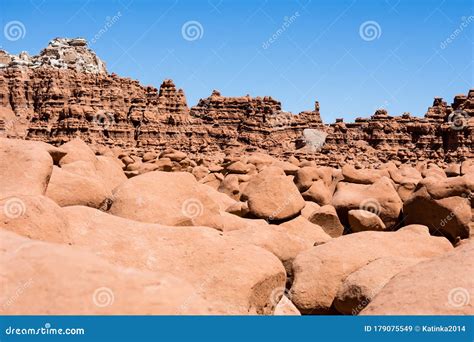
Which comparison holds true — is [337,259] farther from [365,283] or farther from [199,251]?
[199,251]

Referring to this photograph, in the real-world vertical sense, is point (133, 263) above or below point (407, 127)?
below

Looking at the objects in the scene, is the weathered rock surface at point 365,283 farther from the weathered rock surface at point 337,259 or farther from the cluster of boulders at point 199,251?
the weathered rock surface at point 337,259

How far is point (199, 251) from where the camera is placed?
5578 millimetres

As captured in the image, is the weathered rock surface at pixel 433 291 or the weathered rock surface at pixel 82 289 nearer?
the weathered rock surface at pixel 82 289

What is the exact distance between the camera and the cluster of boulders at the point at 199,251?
135 inches

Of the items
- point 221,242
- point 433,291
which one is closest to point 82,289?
point 221,242

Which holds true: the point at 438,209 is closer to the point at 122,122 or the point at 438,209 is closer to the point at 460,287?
the point at 460,287

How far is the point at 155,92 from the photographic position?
78.7 meters

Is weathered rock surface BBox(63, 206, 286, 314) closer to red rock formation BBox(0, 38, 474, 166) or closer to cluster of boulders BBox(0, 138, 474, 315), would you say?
cluster of boulders BBox(0, 138, 474, 315)

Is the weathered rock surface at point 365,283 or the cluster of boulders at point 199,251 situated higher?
the cluster of boulders at point 199,251

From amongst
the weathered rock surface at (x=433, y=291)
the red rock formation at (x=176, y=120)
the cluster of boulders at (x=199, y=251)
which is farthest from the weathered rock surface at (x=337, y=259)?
the red rock formation at (x=176, y=120)

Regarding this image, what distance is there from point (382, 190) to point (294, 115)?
76.6m

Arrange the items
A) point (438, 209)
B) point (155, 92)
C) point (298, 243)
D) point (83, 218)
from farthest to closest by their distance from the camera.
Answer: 1. point (155, 92)
2. point (438, 209)
3. point (298, 243)
4. point (83, 218)

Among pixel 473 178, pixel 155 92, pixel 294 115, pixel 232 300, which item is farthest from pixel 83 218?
pixel 294 115
